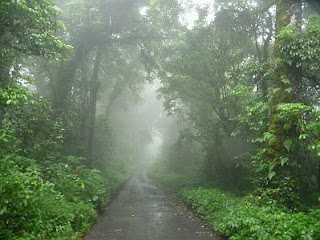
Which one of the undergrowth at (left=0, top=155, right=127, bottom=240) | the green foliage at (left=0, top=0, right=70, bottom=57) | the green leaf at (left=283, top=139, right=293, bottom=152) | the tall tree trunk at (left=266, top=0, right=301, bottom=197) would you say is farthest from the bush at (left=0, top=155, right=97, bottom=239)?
the green leaf at (left=283, top=139, right=293, bottom=152)

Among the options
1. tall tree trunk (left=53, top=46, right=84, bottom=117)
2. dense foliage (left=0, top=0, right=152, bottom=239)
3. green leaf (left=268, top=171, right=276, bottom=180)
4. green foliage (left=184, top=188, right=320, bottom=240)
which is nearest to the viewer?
green foliage (left=184, top=188, right=320, bottom=240)

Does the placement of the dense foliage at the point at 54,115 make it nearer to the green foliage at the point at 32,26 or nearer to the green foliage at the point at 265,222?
the green foliage at the point at 32,26

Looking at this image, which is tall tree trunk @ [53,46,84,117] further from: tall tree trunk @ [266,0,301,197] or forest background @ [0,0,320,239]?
tall tree trunk @ [266,0,301,197]

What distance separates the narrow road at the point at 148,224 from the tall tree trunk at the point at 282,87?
299 cm

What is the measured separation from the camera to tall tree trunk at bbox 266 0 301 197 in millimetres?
8969

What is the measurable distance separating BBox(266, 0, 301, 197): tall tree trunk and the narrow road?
2.99 m

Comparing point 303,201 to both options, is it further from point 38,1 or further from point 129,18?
point 129,18

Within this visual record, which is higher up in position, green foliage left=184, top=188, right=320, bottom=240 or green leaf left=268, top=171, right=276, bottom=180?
green leaf left=268, top=171, right=276, bottom=180

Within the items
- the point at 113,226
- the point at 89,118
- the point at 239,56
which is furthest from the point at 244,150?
the point at 89,118

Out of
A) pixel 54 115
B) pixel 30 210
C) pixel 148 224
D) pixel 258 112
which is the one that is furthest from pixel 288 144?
pixel 54 115

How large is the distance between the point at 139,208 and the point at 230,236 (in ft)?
21.1

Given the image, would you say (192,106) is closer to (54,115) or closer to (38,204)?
(54,115)

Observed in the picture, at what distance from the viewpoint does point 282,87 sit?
941cm

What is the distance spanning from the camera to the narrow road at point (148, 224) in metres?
8.99
